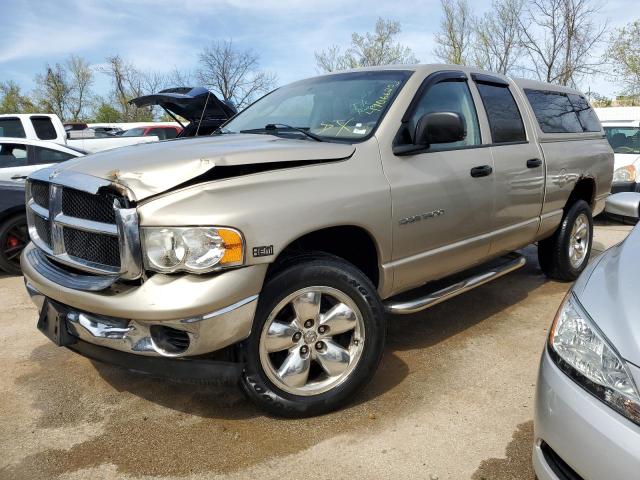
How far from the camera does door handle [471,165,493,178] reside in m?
3.56

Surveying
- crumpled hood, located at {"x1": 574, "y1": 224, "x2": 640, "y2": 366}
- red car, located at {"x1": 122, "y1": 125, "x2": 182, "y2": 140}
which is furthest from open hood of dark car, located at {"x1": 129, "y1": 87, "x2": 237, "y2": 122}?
red car, located at {"x1": 122, "y1": 125, "x2": 182, "y2": 140}

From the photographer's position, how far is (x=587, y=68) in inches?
904

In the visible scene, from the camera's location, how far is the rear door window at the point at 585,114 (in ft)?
17.3

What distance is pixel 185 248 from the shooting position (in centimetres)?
231

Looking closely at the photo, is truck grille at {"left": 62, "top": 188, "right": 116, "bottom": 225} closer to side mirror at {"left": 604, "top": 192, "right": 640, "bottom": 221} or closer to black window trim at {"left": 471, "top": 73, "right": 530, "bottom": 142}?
black window trim at {"left": 471, "top": 73, "right": 530, "bottom": 142}

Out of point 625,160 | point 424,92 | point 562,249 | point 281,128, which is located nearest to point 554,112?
point 562,249

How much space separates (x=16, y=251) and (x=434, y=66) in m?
4.84

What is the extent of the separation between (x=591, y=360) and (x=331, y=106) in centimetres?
232

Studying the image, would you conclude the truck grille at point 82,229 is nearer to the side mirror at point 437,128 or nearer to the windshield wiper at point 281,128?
the windshield wiper at point 281,128

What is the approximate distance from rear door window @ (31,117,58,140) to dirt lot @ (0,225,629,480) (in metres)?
7.24

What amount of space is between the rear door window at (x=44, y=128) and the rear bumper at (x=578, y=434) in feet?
33.9

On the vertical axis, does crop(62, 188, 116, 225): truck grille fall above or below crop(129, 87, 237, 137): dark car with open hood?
below

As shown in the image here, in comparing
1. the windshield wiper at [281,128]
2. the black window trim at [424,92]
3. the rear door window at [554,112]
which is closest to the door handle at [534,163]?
Answer: the rear door window at [554,112]

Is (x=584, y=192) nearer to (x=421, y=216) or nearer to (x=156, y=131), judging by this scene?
(x=421, y=216)
